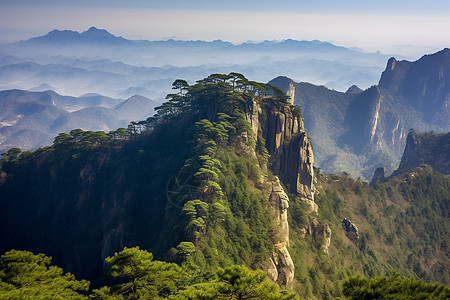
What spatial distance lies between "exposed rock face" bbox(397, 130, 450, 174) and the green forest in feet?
157

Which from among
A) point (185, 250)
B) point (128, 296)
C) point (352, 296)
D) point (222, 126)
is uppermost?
point (222, 126)

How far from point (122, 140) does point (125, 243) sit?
3405cm

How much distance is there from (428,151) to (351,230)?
10398cm

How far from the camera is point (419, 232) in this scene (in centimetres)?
10306

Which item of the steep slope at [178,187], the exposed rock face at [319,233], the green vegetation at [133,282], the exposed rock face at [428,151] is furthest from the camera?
the exposed rock face at [428,151]

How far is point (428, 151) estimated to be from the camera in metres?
159

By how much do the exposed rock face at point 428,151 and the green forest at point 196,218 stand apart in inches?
1879

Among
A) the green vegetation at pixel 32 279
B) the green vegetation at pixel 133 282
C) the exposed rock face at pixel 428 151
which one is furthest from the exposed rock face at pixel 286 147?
the exposed rock face at pixel 428 151

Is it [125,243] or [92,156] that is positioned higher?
[92,156]

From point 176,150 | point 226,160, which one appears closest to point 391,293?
point 226,160

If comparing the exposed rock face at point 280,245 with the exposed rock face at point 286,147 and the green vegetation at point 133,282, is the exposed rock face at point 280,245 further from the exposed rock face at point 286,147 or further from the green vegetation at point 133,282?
the green vegetation at point 133,282

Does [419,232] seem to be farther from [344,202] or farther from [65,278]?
[65,278]

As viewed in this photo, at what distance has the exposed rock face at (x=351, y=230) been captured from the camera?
279 feet

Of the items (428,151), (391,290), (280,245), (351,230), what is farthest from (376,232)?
(428,151)
